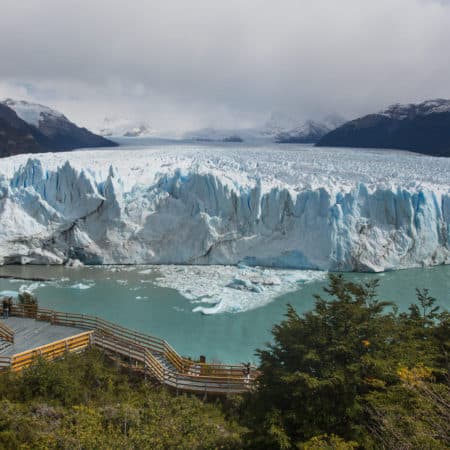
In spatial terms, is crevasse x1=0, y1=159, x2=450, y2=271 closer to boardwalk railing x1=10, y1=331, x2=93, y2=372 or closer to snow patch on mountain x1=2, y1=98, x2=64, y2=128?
boardwalk railing x1=10, y1=331, x2=93, y2=372

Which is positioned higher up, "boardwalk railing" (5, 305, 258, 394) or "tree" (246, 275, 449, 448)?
"tree" (246, 275, 449, 448)

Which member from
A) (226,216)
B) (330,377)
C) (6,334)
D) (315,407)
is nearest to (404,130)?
(226,216)

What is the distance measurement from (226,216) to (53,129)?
24.5 meters

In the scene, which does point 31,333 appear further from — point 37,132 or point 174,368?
point 37,132

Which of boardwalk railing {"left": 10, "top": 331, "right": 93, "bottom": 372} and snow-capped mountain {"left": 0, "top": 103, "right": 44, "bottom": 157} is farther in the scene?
snow-capped mountain {"left": 0, "top": 103, "right": 44, "bottom": 157}

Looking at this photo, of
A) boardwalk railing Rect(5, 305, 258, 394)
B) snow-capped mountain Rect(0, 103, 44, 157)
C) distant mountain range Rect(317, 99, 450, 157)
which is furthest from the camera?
snow-capped mountain Rect(0, 103, 44, 157)

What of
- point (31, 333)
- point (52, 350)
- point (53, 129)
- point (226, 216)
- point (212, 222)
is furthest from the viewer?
point (53, 129)

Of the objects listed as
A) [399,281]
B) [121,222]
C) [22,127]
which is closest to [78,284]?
[121,222]

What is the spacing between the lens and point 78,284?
1370cm

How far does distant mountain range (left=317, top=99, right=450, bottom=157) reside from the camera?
85.7ft

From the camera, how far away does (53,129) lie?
35969 mm

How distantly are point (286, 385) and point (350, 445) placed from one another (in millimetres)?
845

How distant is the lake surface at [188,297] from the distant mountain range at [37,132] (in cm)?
1453

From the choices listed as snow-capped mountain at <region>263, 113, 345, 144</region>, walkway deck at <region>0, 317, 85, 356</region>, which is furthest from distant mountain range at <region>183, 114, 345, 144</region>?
walkway deck at <region>0, 317, 85, 356</region>
